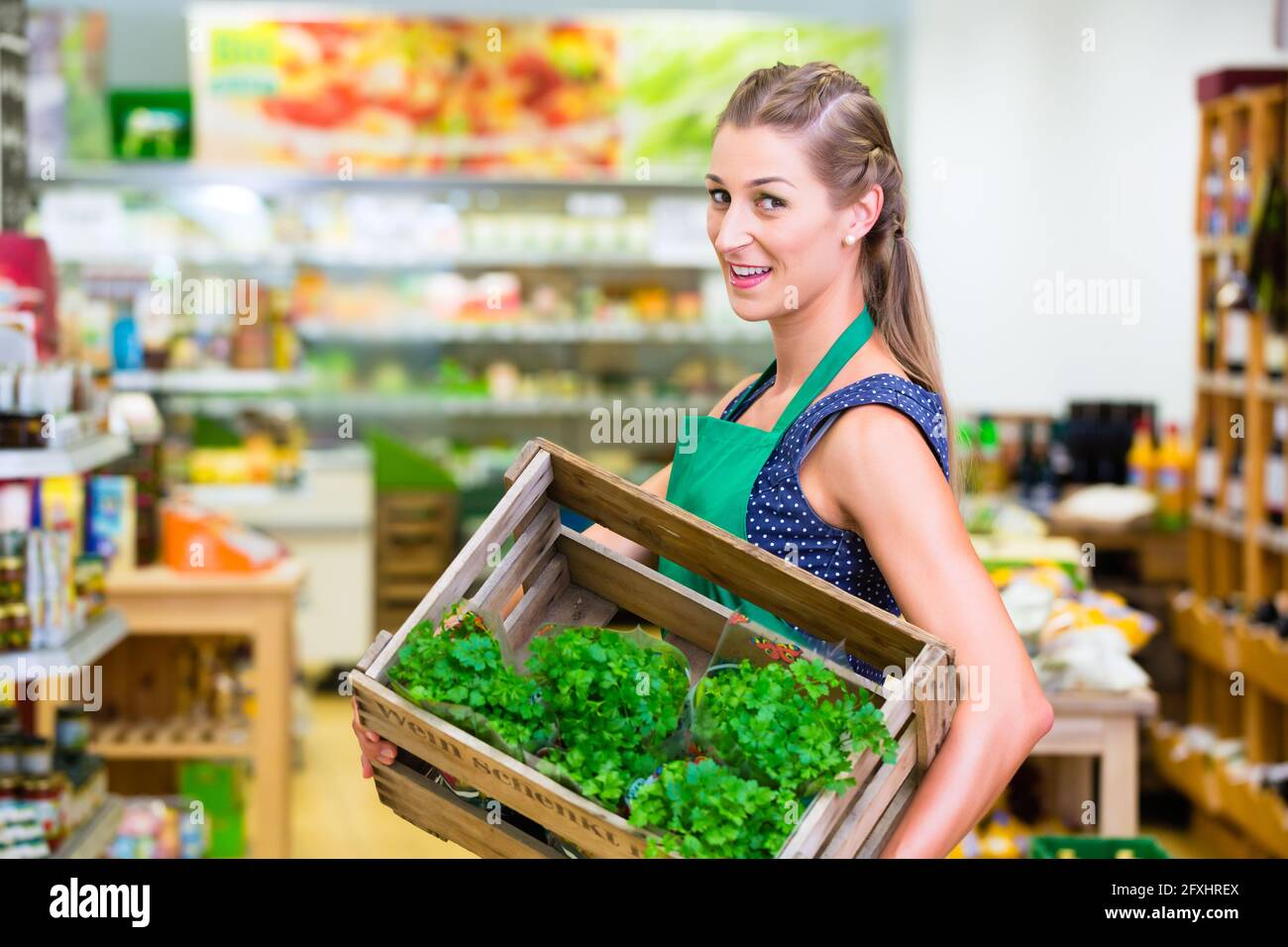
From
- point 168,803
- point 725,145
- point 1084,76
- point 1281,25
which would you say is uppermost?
point 1084,76

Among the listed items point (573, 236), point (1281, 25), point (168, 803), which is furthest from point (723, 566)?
point (573, 236)

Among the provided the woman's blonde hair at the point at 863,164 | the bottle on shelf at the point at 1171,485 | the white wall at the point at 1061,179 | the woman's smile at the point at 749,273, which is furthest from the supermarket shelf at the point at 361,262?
the woman's smile at the point at 749,273

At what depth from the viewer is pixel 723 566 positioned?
1.52m

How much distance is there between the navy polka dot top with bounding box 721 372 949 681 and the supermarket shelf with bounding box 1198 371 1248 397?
3601 millimetres

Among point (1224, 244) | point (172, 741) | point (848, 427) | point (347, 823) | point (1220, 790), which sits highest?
point (1224, 244)

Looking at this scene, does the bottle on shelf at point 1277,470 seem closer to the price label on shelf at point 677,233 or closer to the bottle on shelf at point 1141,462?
the bottle on shelf at point 1141,462

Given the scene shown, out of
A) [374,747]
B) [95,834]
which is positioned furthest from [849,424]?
[95,834]

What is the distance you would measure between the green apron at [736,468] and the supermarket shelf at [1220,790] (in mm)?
3027

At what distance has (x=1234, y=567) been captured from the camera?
5117mm

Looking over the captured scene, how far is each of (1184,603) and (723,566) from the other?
4.06m

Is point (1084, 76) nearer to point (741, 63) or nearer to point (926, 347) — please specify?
point (741, 63)

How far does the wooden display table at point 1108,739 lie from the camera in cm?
330

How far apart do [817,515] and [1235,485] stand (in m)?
3.78

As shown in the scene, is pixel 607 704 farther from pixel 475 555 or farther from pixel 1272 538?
pixel 1272 538
